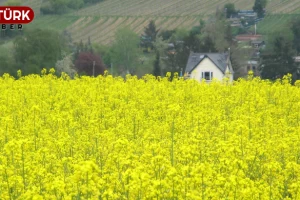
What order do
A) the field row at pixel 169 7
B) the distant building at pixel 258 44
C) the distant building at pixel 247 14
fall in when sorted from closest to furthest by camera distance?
the distant building at pixel 258 44 < the distant building at pixel 247 14 < the field row at pixel 169 7

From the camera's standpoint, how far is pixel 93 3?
149375 mm

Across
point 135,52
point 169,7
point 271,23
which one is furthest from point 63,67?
point 169,7

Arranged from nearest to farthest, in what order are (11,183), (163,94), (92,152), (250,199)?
(250,199) → (11,183) → (92,152) → (163,94)

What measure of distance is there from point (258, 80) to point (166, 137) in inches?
500

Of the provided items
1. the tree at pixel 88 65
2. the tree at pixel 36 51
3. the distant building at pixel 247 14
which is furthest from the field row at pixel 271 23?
the tree at pixel 36 51

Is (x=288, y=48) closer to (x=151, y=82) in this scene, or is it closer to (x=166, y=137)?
(x=151, y=82)

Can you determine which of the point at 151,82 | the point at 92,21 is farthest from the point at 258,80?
the point at 92,21

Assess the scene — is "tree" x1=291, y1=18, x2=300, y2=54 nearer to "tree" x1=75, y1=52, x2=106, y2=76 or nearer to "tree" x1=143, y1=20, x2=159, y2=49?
"tree" x1=143, y1=20, x2=159, y2=49

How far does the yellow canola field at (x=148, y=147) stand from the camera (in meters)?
9.03

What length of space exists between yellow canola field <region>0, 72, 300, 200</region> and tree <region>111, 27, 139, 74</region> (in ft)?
242

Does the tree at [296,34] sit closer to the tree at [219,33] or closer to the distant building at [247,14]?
the tree at [219,33]

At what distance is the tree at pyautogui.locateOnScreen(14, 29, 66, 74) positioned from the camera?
162ft

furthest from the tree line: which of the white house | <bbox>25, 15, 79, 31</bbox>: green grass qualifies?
<bbox>25, 15, 79, 31</bbox>: green grass

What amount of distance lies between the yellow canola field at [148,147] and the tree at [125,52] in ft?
242
